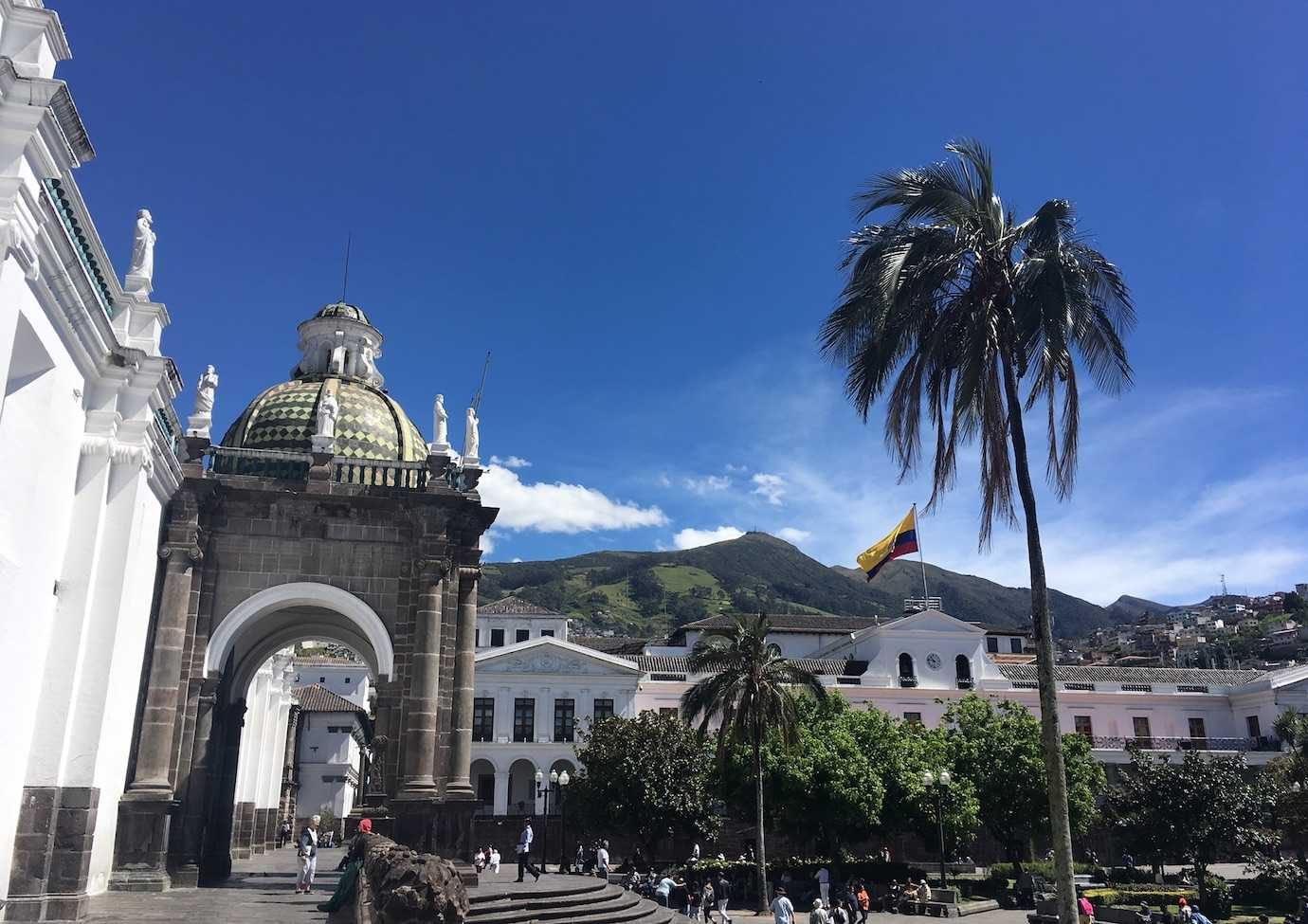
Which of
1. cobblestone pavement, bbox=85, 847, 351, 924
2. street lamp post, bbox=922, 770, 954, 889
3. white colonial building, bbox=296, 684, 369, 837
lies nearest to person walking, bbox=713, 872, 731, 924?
street lamp post, bbox=922, 770, 954, 889

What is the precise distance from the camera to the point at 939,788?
34719 millimetres

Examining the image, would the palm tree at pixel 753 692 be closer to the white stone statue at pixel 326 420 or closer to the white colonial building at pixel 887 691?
the white stone statue at pixel 326 420

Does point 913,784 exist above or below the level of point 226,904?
above

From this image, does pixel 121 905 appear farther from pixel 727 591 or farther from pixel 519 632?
pixel 727 591

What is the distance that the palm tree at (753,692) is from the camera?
30.1 meters

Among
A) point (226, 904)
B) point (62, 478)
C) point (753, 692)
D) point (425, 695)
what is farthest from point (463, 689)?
point (753, 692)

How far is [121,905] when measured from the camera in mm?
16125

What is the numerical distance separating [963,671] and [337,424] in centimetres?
4069

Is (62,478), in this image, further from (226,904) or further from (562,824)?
(562,824)

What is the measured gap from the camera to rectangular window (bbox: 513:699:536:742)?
4928cm

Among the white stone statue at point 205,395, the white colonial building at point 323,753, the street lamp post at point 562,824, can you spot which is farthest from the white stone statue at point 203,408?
the white colonial building at point 323,753

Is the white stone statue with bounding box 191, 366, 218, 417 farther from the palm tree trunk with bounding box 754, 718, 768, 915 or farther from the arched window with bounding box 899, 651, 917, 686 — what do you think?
the arched window with bounding box 899, 651, 917, 686

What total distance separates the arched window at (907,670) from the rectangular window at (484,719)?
22.3 metres

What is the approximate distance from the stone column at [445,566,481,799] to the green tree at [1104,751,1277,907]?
1102 inches
